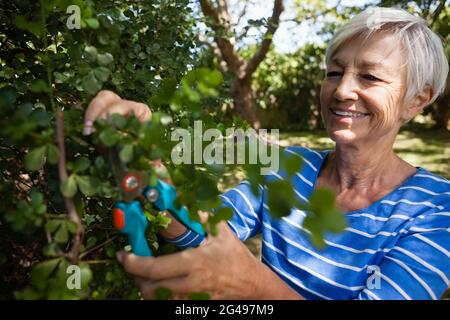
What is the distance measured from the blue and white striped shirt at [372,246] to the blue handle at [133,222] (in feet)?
1.47

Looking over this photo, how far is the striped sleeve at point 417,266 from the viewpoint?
1400 mm

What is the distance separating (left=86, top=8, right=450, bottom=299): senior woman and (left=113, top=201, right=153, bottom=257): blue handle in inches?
17.3

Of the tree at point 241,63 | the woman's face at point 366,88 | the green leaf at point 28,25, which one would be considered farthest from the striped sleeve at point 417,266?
the tree at point 241,63

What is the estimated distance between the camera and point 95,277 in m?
1.13

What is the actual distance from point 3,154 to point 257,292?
0.82m

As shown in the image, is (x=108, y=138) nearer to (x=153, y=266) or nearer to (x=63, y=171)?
(x=63, y=171)

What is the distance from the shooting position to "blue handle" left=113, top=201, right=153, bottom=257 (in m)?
0.91

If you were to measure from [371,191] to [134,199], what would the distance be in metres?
1.25

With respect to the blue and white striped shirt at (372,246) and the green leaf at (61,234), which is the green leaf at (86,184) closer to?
the green leaf at (61,234)

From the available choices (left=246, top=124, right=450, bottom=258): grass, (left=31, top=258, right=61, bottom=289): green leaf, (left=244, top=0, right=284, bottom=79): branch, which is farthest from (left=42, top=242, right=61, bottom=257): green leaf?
(left=244, top=0, right=284, bottom=79): branch

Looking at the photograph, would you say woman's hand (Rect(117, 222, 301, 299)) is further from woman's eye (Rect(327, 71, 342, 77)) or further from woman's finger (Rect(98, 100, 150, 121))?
woman's eye (Rect(327, 71, 342, 77))

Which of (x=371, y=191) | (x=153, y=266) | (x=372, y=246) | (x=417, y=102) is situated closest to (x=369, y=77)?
(x=417, y=102)

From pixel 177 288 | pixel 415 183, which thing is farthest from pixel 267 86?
pixel 177 288
